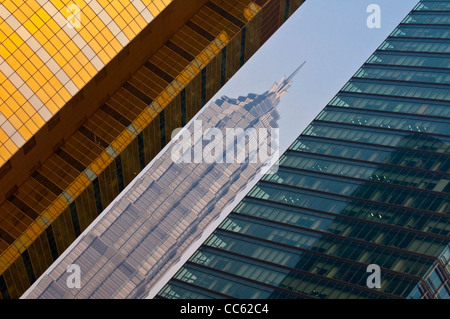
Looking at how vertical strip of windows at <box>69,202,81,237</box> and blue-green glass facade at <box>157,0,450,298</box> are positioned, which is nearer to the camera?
vertical strip of windows at <box>69,202,81,237</box>

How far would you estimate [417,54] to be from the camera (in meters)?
160

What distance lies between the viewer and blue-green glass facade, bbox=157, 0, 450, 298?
11394 cm

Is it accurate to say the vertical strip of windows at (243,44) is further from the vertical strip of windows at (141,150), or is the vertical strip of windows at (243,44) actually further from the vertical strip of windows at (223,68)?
the vertical strip of windows at (141,150)

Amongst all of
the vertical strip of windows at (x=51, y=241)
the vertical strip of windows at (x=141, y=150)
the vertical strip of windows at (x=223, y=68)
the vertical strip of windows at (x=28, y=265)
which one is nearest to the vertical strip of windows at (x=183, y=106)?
the vertical strip of windows at (x=141, y=150)

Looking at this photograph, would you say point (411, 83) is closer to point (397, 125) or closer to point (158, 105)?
point (397, 125)

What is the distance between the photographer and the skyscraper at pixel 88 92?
8012cm

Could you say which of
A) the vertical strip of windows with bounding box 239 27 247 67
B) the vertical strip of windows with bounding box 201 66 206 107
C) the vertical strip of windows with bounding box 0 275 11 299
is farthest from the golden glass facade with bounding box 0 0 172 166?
the vertical strip of windows with bounding box 239 27 247 67

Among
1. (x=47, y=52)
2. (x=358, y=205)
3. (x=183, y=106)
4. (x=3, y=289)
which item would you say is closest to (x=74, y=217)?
(x=3, y=289)

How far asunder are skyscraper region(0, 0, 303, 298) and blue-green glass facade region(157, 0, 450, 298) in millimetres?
32211

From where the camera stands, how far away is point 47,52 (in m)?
80.7

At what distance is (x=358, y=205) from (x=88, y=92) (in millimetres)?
60779

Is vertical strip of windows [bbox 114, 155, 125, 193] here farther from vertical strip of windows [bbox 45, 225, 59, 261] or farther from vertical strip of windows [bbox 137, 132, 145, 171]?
vertical strip of windows [bbox 45, 225, 59, 261]

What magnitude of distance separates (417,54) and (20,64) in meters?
105
